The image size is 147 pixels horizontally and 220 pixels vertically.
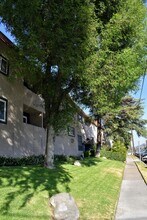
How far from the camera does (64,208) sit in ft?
24.5

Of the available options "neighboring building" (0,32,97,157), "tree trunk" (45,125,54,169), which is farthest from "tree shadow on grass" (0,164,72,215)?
"neighboring building" (0,32,97,157)

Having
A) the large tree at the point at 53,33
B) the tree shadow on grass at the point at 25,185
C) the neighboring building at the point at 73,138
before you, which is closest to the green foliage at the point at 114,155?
the neighboring building at the point at 73,138

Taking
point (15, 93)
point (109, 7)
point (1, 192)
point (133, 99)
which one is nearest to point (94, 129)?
point (133, 99)

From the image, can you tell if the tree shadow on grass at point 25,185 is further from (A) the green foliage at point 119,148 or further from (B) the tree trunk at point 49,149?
(A) the green foliage at point 119,148

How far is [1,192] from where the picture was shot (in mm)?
8078

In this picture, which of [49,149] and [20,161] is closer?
[49,149]

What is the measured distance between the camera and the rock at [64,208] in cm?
716

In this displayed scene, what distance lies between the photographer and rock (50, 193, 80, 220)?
282 inches

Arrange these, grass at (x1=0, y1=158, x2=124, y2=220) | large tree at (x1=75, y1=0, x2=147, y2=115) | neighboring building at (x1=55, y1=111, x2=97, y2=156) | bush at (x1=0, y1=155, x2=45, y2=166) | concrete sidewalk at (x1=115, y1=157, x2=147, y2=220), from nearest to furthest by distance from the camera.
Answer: grass at (x1=0, y1=158, x2=124, y2=220)
concrete sidewalk at (x1=115, y1=157, x2=147, y2=220)
large tree at (x1=75, y1=0, x2=147, y2=115)
bush at (x1=0, y1=155, x2=45, y2=166)
neighboring building at (x1=55, y1=111, x2=97, y2=156)

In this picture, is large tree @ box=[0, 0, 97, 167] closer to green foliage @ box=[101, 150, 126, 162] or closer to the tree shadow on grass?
the tree shadow on grass

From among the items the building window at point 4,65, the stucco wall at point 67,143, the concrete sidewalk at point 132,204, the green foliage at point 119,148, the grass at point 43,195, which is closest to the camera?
the grass at point 43,195

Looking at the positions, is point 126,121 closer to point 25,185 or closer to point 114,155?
point 114,155

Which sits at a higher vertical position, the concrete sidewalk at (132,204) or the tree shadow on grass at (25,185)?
the tree shadow on grass at (25,185)

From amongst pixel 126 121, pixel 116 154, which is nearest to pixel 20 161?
pixel 116 154
